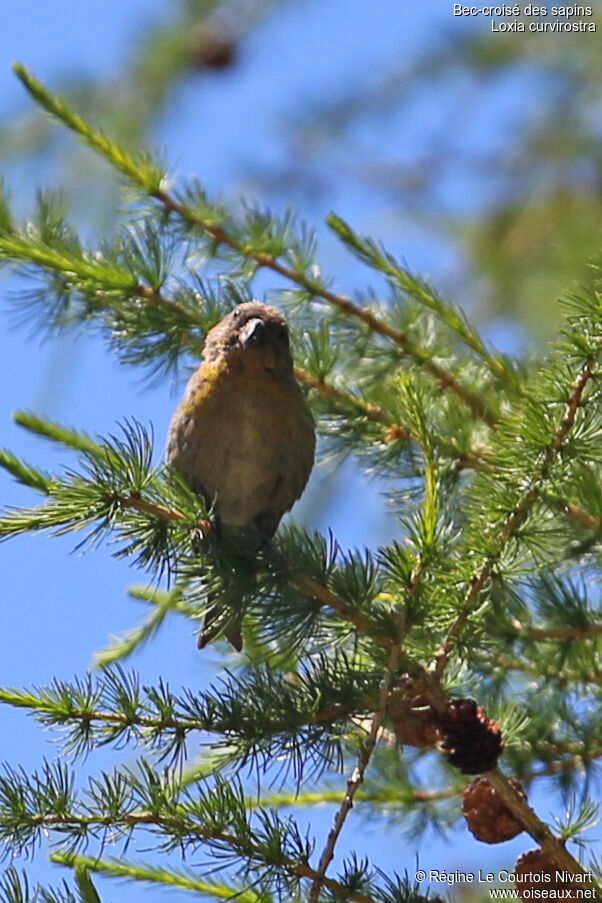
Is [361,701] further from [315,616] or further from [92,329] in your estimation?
[92,329]

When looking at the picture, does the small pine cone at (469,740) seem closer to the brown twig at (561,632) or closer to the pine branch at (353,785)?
the pine branch at (353,785)

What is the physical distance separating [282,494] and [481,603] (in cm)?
130

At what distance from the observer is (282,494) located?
11.3ft

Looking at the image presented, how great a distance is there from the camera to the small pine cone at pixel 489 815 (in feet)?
7.43

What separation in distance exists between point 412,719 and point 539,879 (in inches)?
16.0

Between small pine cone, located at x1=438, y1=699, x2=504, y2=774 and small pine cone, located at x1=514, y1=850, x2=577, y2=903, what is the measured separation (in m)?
0.19

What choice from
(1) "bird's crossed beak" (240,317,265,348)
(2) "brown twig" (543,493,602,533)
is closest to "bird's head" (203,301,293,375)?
(1) "bird's crossed beak" (240,317,265,348)

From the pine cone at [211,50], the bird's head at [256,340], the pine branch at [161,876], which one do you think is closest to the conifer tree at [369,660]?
the pine branch at [161,876]

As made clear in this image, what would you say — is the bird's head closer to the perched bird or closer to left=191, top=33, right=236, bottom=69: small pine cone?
the perched bird

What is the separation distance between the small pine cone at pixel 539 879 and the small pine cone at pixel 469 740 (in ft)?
0.64

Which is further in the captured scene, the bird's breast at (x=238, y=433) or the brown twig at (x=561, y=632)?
the bird's breast at (x=238, y=433)

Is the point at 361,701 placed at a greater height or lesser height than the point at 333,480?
lesser

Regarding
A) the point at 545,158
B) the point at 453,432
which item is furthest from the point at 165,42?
the point at 453,432

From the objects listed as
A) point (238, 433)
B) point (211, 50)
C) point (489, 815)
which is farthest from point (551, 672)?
point (211, 50)
